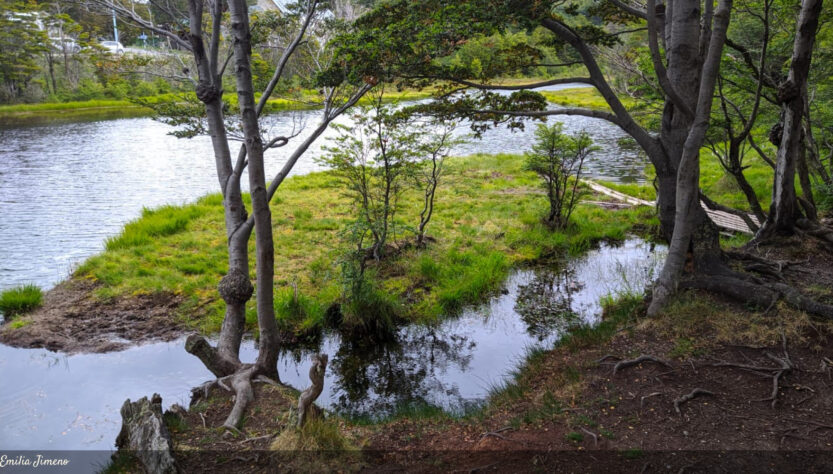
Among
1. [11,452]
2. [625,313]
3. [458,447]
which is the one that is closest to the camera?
[458,447]

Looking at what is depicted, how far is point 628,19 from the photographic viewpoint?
27.8 ft

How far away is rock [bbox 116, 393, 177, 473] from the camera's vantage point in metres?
4.13

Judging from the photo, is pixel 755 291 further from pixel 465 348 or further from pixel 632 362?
pixel 465 348

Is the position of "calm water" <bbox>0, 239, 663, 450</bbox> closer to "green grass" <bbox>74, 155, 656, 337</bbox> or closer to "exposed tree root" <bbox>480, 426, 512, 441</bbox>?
"green grass" <bbox>74, 155, 656, 337</bbox>

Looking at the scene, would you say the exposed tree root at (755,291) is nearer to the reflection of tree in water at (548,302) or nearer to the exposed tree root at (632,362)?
the exposed tree root at (632,362)

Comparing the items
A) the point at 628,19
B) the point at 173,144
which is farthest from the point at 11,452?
the point at 173,144

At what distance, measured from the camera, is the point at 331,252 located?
1002 centimetres

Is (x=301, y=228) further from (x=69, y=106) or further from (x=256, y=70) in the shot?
(x=69, y=106)

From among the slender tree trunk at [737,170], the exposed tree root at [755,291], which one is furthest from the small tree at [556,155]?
the exposed tree root at [755,291]

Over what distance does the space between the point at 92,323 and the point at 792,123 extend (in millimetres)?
11113

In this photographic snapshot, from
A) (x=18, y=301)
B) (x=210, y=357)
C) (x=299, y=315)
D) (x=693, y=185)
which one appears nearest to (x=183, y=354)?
(x=299, y=315)

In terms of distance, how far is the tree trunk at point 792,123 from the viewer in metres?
7.12

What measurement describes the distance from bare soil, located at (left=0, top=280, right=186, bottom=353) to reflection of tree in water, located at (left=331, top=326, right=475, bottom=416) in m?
2.93

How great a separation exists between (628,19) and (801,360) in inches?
230
